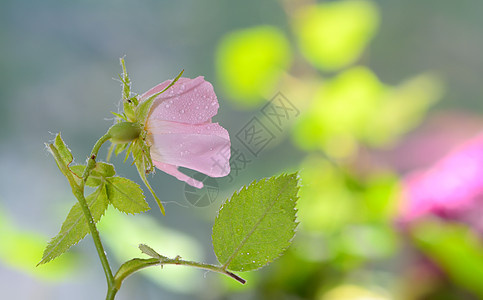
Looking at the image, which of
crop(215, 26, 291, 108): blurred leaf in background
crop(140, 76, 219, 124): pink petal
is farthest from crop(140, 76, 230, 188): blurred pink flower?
crop(215, 26, 291, 108): blurred leaf in background

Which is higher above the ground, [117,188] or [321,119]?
[321,119]

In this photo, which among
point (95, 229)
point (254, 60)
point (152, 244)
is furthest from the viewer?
point (254, 60)

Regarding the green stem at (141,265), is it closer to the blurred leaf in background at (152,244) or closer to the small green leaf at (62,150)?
the small green leaf at (62,150)

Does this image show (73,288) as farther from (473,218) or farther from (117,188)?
(117,188)

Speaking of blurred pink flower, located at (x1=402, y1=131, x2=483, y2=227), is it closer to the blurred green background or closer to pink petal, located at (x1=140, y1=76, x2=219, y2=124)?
the blurred green background

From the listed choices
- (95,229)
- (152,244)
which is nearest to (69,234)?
(95,229)

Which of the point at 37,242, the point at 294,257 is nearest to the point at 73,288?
the point at 37,242

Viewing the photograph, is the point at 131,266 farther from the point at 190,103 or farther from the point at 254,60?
the point at 254,60
